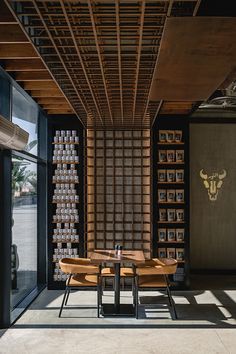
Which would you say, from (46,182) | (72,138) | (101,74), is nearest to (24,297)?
(46,182)

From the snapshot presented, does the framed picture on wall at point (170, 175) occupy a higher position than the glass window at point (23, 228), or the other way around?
the framed picture on wall at point (170, 175)

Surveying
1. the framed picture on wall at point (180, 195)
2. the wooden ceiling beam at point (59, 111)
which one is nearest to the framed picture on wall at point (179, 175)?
the framed picture on wall at point (180, 195)

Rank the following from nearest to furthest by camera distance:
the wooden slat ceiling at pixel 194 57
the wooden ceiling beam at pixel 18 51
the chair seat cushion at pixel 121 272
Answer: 1. the wooden slat ceiling at pixel 194 57
2. the wooden ceiling beam at pixel 18 51
3. the chair seat cushion at pixel 121 272

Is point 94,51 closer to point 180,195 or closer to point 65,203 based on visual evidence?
point 65,203

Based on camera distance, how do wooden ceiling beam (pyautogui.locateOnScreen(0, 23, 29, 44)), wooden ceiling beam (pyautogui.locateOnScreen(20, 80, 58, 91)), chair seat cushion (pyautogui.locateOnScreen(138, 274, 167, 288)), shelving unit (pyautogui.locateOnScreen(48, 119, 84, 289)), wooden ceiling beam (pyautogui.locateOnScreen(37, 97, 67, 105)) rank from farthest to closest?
shelving unit (pyautogui.locateOnScreen(48, 119, 84, 289))
wooden ceiling beam (pyautogui.locateOnScreen(37, 97, 67, 105))
chair seat cushion (pyautogui.locateOnScreen(138, 274, 167, 288))
wooden ceiling beam (pyautogui.locateOnScreen(20, 80, 58, 91))
wooden ceiling beam (pyautogui.locateOnScreen(0, 23, 29, 44))

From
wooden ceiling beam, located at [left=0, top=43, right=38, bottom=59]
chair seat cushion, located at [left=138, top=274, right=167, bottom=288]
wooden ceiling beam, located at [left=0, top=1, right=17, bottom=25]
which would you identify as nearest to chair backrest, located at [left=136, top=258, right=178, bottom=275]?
chair seat cushion, located at [left=138, top=274, right=167, bottom=288]

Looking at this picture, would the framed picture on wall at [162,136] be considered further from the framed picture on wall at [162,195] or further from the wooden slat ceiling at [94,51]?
the wooden slat ceiling at [94,51]

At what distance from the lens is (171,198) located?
8.75 metres

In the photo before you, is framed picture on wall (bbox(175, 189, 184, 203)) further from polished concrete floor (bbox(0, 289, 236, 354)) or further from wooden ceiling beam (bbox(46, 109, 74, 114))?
wooden ceiling beam (bbox(46, 109, 74, 114))

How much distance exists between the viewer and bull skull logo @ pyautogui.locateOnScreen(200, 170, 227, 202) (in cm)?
1018

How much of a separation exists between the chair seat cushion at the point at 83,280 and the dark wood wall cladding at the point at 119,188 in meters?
1.49

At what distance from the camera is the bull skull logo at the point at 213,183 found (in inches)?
401

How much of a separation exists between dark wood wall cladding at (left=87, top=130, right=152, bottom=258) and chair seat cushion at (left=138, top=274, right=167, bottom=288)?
1.57m

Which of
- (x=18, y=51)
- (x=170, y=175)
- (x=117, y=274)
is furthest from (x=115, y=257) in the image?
(x=18, y=51)
